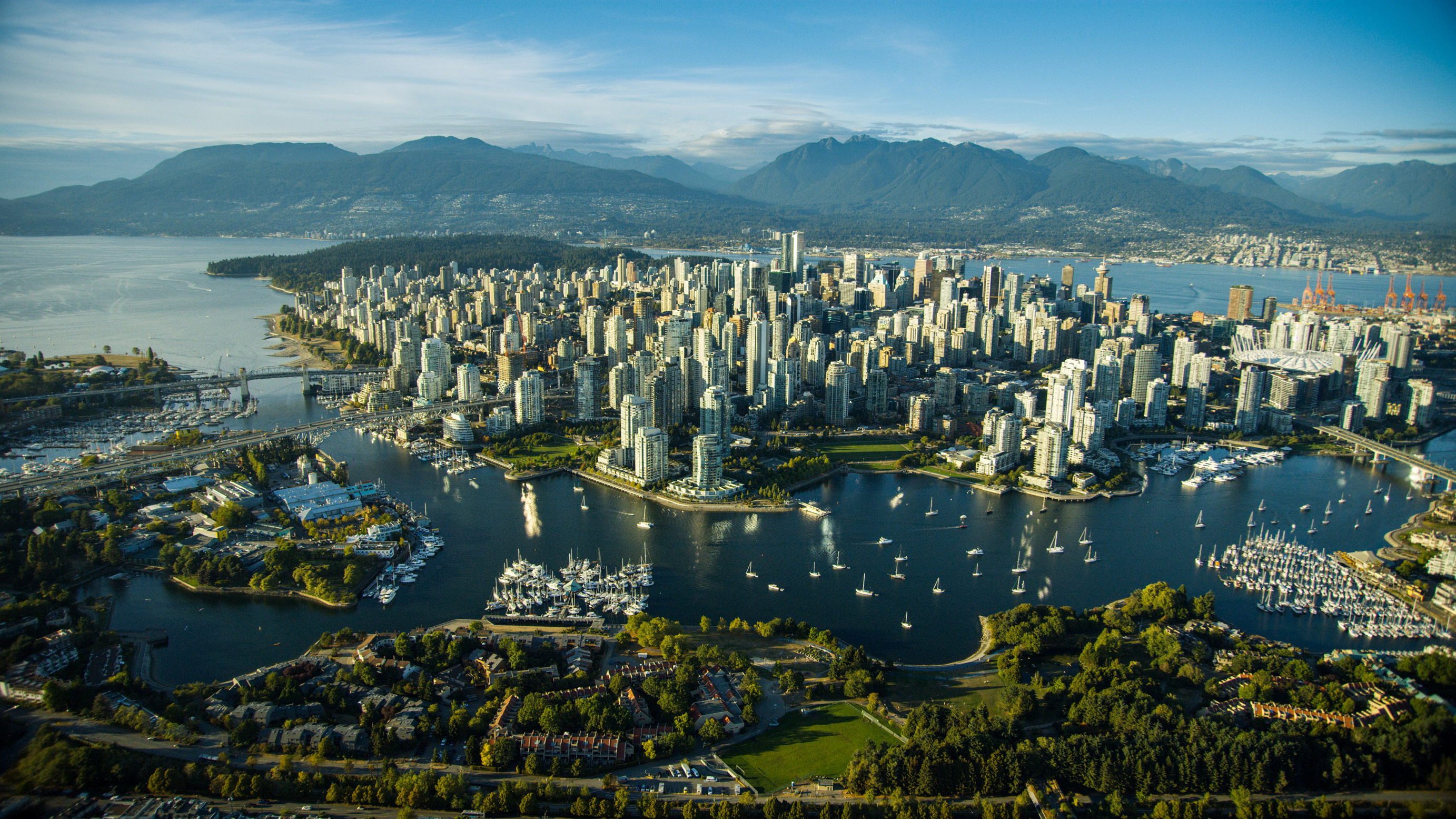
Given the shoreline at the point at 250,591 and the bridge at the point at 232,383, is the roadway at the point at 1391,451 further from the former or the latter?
the bridge at the point at 232,383

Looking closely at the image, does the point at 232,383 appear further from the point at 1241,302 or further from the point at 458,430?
the point at 1241,302

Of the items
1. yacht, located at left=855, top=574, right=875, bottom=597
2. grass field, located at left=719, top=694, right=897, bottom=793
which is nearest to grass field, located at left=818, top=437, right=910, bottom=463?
yacht, located at left=855, top=574, right=875, bottom=597

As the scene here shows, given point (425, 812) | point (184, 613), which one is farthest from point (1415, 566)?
point (184, 613)

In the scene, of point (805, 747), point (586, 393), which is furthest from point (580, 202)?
point (805, 747)

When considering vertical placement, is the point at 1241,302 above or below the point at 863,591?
above

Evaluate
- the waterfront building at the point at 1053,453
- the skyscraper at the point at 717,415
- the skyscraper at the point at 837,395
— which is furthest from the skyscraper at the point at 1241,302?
the skyscraper at the point at 717,415
